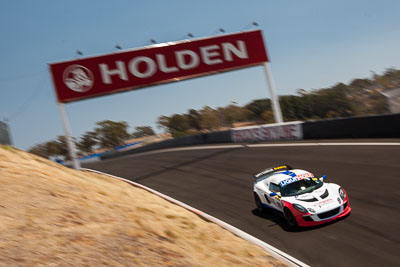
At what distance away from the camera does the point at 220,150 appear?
86.1 ft

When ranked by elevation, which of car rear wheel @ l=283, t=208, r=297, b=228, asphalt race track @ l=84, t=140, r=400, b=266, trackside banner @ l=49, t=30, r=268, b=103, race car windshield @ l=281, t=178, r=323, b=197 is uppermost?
trackside banner @ l=49, t=30, r=268, b=103

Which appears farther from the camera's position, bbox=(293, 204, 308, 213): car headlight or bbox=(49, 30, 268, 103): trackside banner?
bbox=(49, 30, 268, 103): trackside banner

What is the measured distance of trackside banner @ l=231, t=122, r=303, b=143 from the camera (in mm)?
24688

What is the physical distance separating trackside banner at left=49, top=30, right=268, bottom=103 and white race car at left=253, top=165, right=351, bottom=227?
1925cm

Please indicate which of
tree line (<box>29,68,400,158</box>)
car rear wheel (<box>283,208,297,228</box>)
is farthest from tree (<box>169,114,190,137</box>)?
car rear wheel (<box>283,208,297,228</box>)

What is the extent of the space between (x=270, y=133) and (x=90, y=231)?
20811 millimetres

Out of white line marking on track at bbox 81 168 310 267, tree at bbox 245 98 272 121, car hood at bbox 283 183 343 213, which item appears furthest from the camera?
tree at bbox 245 98 272 121

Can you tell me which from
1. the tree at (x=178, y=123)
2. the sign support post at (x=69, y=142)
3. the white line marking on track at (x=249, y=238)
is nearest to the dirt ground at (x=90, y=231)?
the white line marking on track at (x=249, y=238)

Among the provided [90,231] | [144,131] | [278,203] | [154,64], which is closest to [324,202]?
[278,203]

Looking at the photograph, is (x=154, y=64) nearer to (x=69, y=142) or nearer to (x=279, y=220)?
(x=69, y=142)

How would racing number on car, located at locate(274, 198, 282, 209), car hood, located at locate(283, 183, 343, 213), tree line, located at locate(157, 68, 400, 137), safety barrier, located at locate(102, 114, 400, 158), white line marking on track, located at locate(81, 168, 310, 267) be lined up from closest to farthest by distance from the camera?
white line marking on track, located at locate(81, 168, 310, 267), car hood, located at locate(283, 183, 343, 213), racing number on car, located at locate(274, 198, 282, 209), safety barrier, located at locate(102, 114, 400, 158), tree line, located at locate(157, 68, 400, 137)

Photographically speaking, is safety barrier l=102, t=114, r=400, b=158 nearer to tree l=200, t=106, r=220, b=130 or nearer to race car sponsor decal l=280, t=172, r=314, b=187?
race car sponsor decal l=280, t=172, r=314, b=187

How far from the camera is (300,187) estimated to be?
10578mm

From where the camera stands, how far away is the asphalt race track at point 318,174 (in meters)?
8.43
